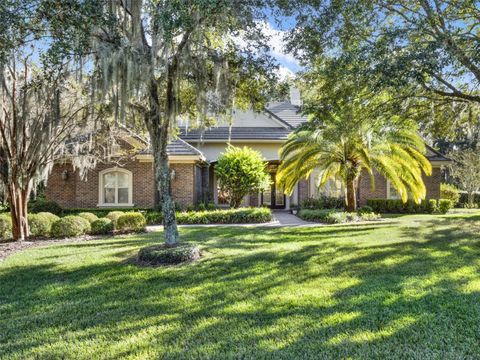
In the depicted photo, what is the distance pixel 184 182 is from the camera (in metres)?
18.2

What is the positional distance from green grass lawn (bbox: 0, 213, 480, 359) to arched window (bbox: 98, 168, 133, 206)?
30.7 ft

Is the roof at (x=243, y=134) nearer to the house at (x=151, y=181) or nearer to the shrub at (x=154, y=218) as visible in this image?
the house at (x=151, y=181)

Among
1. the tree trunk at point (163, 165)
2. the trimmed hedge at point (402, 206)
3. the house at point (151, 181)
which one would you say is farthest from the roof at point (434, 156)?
the tree trunk at point (163, 165)

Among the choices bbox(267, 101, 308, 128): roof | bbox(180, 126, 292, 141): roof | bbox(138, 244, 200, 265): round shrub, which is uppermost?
bbox(267, 101, 308, 128): roof

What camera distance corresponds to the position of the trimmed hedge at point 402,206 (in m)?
19.8

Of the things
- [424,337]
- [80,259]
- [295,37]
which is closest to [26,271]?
[80,259]

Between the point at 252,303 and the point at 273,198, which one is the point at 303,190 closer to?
the point at 273,198

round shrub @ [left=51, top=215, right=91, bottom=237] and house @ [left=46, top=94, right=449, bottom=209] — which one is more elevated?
house @ [left=46, top=94, right=449, bottom=209]

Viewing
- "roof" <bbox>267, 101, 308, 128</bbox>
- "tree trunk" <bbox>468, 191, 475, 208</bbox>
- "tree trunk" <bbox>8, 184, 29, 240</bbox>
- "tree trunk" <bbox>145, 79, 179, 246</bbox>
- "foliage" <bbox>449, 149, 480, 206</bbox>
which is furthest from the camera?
"foliage" <bbox>449, 149, 480, 206</bbox>

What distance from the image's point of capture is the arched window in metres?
18.6

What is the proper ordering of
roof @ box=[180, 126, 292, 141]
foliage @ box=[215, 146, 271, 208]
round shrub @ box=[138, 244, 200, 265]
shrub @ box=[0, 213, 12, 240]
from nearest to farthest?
round shrub @ box=[138, 244, 200, 265] < shrub @ box=[0, 213, 12, 240] < foliage @ box=[215, 146, 271, 208] < roof @ box=[180, 126, 292, 141]

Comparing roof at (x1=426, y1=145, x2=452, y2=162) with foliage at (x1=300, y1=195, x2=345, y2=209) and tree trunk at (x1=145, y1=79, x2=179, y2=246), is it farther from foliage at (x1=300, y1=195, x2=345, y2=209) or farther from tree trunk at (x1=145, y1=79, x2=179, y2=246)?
tree trunk at (x1=145, y1=79, x2=179, y2=246)

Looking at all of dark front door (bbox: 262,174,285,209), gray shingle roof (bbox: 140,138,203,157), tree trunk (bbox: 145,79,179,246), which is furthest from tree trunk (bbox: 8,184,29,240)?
dark front door (bbox: 262,174,285,209)

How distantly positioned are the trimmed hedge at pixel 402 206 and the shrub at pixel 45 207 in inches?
618
